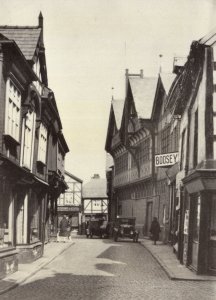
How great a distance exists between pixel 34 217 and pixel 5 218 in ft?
16.7

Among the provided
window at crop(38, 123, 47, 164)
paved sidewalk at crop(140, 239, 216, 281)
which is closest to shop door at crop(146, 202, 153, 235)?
window at crop(38, 123, 47, 164)

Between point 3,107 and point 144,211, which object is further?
point 144,211

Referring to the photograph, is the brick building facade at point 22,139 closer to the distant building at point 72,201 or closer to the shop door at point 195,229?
the shop door at point 195,229

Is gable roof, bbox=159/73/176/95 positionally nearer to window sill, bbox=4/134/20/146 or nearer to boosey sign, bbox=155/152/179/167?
boosey sign, bbox=155/152/179/167

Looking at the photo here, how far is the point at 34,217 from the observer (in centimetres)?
1978

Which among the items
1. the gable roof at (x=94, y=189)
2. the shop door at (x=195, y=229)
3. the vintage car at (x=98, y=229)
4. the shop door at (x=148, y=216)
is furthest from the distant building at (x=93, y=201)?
the shop door at (x=195, y=229)

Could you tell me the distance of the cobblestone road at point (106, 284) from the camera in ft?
34.8

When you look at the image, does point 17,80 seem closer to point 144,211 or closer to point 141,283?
point 141,283

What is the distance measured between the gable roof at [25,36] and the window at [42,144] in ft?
12.8

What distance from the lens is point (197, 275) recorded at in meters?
13.9

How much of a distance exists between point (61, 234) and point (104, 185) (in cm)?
3672

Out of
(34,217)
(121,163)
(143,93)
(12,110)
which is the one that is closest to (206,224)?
(12,110)

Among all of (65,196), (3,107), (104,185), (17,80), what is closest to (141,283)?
(3,107)

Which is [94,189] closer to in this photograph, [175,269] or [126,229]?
[126,229]
